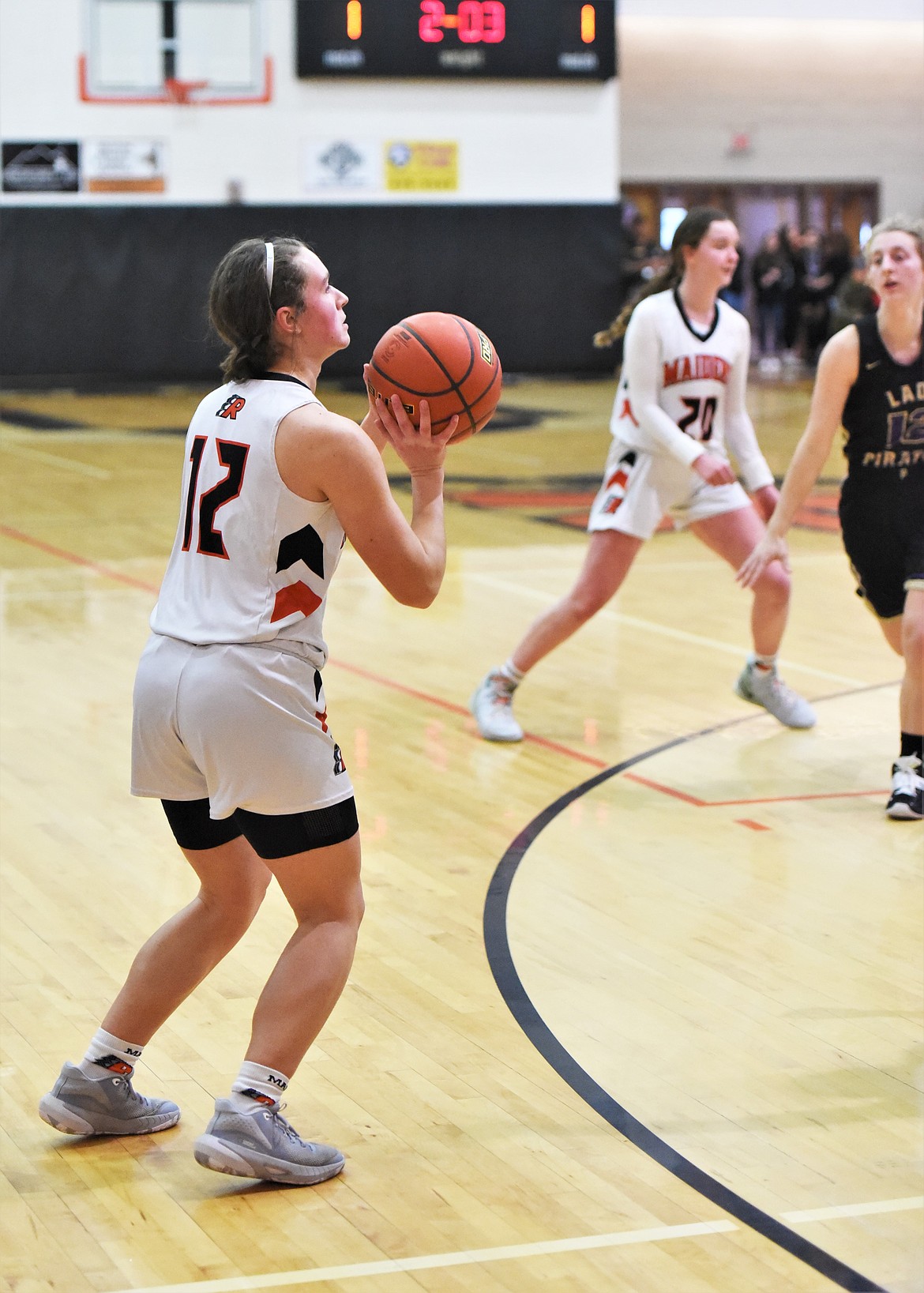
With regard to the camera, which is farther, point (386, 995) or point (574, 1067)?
point (386, 995)

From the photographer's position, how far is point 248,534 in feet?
9.64

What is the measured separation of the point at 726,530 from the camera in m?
6.24

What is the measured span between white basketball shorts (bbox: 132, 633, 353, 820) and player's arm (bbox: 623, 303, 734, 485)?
318 cm

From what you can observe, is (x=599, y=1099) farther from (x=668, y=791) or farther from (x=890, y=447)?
(x=890, y=447)

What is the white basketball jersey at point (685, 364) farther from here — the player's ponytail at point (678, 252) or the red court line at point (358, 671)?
the red court line at point (358, 671)

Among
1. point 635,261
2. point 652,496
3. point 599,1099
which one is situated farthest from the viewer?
point 635,261

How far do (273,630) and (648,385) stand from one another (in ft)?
11.0

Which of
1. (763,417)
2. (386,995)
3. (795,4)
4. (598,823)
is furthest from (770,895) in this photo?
(795,4)

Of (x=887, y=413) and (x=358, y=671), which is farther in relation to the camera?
(x=358, y=671)

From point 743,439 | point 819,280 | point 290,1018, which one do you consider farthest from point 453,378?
point 819,280

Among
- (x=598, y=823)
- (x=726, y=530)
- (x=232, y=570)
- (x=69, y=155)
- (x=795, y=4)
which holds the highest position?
(x=795, y=4)

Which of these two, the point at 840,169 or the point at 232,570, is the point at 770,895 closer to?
the point at 232,570

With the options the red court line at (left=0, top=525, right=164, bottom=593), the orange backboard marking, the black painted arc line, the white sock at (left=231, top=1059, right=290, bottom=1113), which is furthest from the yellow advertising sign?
the white sock at (left=231, top=1059, right=290, bottom=1113)

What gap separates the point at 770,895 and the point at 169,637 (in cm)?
219
